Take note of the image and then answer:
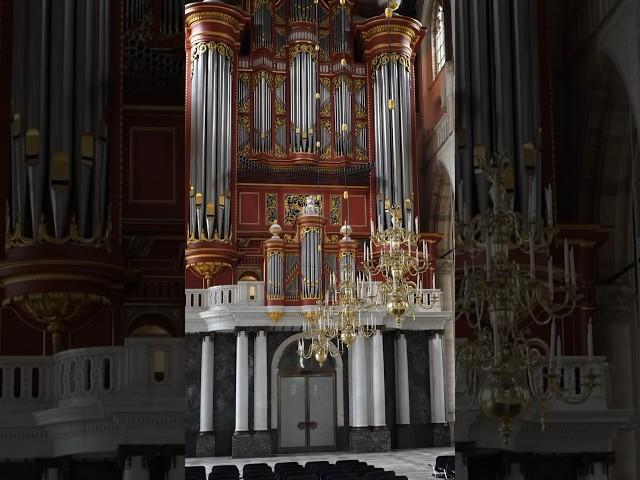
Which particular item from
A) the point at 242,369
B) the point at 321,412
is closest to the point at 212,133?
the point at 242,369

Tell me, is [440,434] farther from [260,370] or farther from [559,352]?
[559,352]

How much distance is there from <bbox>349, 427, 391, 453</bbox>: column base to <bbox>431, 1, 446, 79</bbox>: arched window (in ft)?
17.8

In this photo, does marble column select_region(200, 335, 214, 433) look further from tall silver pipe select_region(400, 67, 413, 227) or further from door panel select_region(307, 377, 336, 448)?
tall silver pipe select_region(400, 67, 413, 227)

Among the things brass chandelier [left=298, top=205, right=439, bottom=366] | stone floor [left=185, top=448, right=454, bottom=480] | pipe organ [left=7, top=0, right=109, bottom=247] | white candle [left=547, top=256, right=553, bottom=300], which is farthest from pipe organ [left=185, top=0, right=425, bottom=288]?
white candle [left=547, top=256, right=553, bottom=300]

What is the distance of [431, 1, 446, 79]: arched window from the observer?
9000 millimetres

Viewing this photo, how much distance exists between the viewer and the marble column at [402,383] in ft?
44.2

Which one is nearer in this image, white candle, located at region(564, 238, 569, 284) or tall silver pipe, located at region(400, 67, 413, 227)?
white candle, located at region(564, 238, 569, 284)

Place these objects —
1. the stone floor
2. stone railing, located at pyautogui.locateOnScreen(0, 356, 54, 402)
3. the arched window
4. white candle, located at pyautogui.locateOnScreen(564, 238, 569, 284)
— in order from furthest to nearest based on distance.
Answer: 1. the stone floor
2. the arched window
3. white candle, located at pyautogui.locateOnScreen(564, 238, 569, 284)
4. stone railing, located at pyautogui.locateOnScreen(0, 356, 54, 402)

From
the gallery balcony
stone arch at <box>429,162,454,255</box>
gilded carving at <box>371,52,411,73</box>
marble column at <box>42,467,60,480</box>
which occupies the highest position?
gilded carving at <box>371,52,411,73</box>

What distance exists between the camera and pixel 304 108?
12.7 metres

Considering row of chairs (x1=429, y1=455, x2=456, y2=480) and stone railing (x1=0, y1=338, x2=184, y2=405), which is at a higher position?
Answer: stone railing (x1=0, y1=338, x2=184, y2=405)

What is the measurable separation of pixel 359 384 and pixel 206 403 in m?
2.22

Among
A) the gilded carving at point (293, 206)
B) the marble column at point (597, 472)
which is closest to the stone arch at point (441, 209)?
the gilded carving at point (293, 206)

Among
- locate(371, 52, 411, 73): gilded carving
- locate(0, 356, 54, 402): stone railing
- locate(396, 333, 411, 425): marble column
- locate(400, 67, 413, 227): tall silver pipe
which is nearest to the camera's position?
locate(0, 356, 54, 402): stone railing
